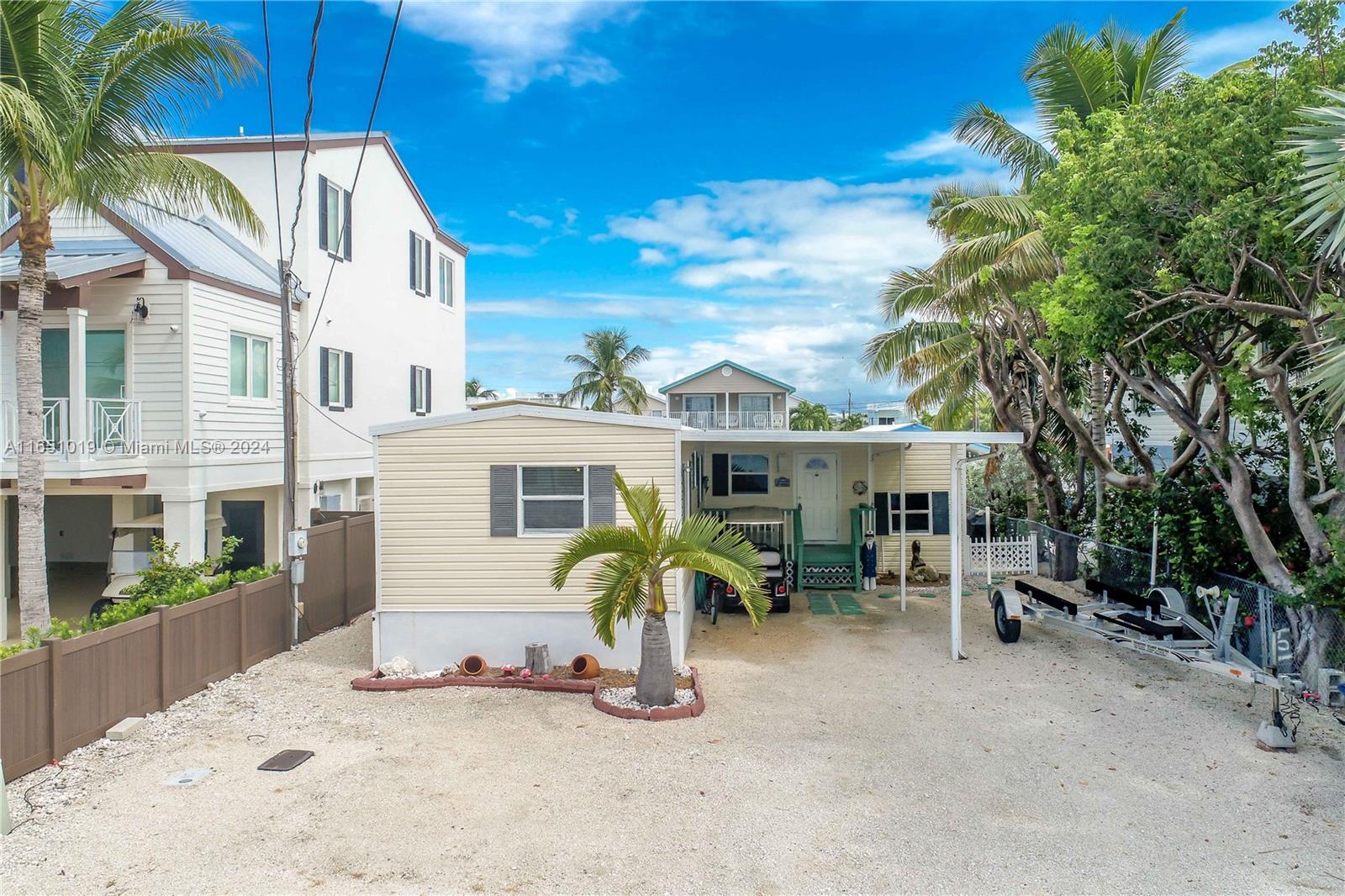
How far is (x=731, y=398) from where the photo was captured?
33.9 m

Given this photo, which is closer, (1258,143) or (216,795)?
(216,795)

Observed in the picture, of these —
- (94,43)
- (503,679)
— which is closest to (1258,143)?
(503,679)

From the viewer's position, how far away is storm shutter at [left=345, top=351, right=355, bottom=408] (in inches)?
658

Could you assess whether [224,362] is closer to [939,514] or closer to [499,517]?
[499,517]

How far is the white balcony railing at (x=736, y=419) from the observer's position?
33.3 m

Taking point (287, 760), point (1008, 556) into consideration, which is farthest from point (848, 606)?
point (287, 760)

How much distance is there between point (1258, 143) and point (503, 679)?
10.3 metres

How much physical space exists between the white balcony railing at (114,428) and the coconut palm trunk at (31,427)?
2.26 meters

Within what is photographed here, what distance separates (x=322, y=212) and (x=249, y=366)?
3.79 m

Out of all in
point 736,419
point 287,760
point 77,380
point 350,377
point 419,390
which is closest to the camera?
point 287,760

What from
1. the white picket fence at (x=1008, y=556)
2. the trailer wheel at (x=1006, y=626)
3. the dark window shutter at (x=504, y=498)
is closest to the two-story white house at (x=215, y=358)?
the dark window shutter at (x=504, y=498)

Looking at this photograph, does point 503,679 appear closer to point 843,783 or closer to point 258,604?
point 258,604

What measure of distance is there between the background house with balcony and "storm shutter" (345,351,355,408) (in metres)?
17.7

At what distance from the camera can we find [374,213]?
17688mm
